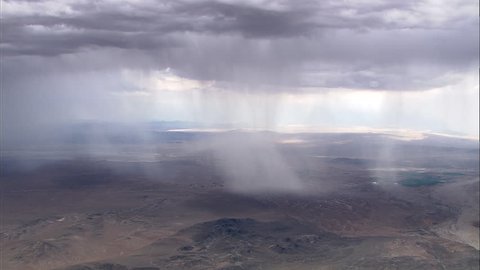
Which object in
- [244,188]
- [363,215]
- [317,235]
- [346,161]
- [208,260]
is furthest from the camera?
[346,161]

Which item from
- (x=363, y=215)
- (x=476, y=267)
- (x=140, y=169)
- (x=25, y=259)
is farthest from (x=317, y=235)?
(x=140, y=169)

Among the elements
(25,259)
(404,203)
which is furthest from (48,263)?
(404,203)

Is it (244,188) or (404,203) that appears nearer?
(404,203)

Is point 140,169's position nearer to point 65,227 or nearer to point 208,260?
point 65,227

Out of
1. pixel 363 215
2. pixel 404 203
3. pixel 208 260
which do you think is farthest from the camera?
pixel 404 203

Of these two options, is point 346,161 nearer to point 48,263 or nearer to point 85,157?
point 85,157

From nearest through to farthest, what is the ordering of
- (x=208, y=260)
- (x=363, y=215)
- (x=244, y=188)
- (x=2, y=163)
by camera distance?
(x=208, y=260)
(x=363, y=215)
(x=244, y=188)
(x=2, y=163)
